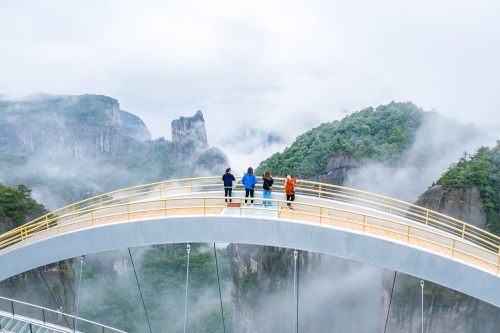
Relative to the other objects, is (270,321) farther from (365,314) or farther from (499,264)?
(499,264)

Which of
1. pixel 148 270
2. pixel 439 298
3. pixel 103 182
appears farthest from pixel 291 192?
pixel 103 182

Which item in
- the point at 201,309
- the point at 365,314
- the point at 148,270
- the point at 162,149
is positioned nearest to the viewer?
the point at 365,314

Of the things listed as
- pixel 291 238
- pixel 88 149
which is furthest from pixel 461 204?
pixel 88 149

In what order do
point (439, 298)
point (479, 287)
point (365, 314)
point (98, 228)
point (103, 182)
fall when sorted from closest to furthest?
point (479, 287)
point (98, 228)
point (439, 298)
point (365, 314)
point (103, 182)

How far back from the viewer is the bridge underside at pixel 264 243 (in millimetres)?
11789

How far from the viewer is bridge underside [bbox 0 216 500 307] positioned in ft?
38.7

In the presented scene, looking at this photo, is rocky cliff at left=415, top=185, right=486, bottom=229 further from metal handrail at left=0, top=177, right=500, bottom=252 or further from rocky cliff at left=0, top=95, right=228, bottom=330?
rocky cliff at left=0, top=95, right=228, bottom=330

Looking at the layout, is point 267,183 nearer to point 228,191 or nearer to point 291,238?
point 228,191

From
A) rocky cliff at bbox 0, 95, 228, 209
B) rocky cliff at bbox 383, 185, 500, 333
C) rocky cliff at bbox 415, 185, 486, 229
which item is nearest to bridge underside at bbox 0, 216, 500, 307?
rocky cliff at bbox 383, 185, 500, 333

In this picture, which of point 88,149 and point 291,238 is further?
point 88,149

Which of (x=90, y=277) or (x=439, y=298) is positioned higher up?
(x=439, y=298)

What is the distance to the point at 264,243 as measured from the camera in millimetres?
12859

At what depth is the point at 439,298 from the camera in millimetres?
29688

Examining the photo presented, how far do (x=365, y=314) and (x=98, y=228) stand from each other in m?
39.1
